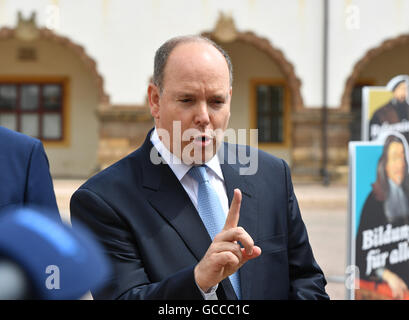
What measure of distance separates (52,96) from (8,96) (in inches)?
46.1

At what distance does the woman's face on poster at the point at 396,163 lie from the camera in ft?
12.2

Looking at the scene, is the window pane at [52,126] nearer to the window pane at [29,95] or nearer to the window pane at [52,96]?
the window pane at [52,96]

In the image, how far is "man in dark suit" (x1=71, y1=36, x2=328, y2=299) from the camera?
1064mm

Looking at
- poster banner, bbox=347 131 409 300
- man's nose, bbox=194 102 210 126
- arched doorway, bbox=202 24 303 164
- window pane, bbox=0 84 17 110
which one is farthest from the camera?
window pane, bbox=0 84 17 110

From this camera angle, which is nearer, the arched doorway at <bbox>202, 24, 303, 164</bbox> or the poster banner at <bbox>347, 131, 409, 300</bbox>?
the poster banner at <bbox>347, 131, 409, 300</bbox>

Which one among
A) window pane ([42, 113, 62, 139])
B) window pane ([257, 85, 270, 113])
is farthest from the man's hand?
window pane ([42, 113, 62, 139])

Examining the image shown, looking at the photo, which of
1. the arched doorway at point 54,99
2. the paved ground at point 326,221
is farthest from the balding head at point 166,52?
the arched doorway at point 54,99

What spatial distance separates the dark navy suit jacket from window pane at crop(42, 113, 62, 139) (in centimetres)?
1491

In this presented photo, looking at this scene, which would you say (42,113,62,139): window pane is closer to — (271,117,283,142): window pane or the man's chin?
(271,117,283,142): window pane

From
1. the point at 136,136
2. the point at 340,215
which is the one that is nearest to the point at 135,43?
the point at 136,136

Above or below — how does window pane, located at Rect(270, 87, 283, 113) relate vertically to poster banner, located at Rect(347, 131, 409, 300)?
above

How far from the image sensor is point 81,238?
1.03ft

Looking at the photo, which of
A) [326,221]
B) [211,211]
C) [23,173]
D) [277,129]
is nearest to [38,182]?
[23,173]
